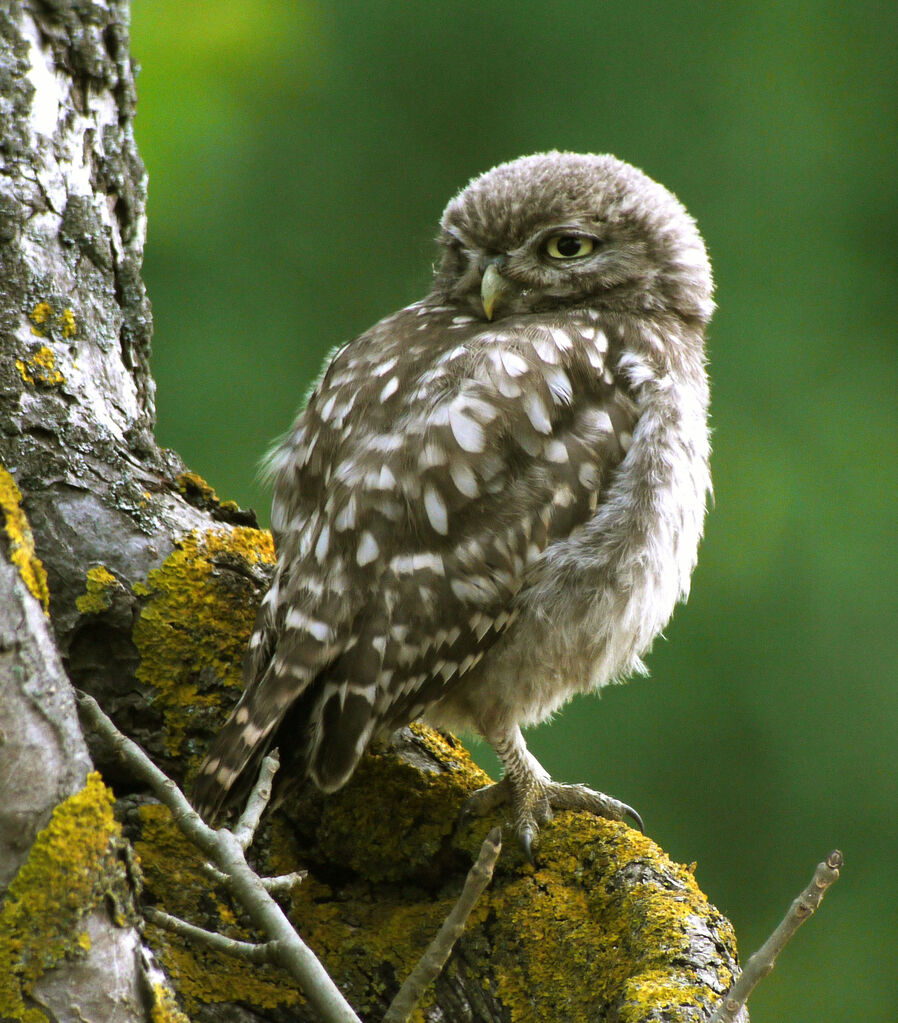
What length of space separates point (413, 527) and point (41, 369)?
0.67m

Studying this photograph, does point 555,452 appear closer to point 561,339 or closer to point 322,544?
point 561,339

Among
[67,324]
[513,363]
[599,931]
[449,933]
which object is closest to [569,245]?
[513,363]

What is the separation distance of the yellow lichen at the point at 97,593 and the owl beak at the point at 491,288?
908 mm

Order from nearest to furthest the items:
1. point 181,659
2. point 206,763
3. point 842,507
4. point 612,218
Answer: point 206,763
point 181,659
point 612,218
point 842,507

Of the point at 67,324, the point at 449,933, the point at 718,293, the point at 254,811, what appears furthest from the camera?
the point at 718,293

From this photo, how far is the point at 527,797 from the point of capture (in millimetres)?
1994

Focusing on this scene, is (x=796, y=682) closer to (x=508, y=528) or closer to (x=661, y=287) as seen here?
(x=661, y=287)

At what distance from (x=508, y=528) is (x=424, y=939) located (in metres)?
0.65

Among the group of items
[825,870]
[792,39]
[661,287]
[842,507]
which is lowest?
[825,870]

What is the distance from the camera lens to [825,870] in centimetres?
117

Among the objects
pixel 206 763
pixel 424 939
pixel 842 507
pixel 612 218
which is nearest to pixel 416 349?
pixel 612 218

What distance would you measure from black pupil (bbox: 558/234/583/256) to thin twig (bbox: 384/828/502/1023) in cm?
146

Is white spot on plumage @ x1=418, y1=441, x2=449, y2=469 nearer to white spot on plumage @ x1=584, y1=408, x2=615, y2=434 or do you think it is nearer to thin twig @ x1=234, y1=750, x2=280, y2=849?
white spot on plumage @ x1=584, y1=408, x2=615, y2=434

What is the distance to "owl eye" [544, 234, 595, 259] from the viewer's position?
96.4 inches
